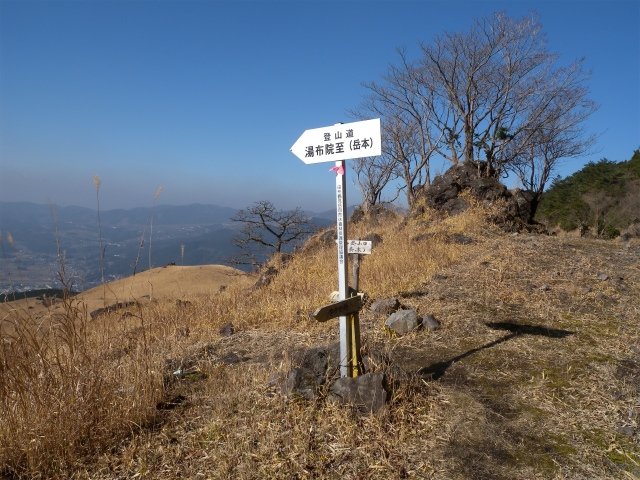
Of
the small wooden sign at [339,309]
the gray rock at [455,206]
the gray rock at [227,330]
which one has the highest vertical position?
the gray rock at [455,206]

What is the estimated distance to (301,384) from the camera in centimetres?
323

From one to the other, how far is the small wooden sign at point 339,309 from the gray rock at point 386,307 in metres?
2.26

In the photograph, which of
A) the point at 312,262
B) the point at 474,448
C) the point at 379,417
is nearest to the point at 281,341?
the point at 379,417

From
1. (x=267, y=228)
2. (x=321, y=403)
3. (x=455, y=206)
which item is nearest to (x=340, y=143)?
(x=321, y=403)

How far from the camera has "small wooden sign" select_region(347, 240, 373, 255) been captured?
390cm

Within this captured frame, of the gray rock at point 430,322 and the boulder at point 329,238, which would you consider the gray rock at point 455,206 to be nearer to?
the boulder at point 329,238

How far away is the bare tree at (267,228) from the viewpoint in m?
16.9

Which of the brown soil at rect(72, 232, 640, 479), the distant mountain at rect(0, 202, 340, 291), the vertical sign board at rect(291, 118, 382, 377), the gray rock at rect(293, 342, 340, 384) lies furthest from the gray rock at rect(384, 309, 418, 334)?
the distant mountain at rect(0, 202, 340, 291)

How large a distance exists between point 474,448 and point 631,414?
4.38 feet

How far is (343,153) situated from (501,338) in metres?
3.09

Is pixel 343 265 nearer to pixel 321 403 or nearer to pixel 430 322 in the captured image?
pixel 321 403

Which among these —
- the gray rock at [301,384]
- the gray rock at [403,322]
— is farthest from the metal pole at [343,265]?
the gray rock at [403,322]

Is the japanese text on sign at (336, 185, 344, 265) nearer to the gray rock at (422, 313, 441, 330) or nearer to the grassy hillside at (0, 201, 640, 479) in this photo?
the grassy hillside at (0, 201, 640, 479)

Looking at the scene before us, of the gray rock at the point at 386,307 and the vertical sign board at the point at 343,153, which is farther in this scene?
the gray rock at the point at 386,307
